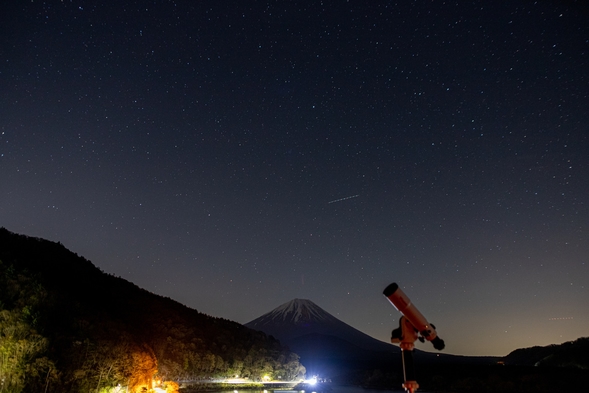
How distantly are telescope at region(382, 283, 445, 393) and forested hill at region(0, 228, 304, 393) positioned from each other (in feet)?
141

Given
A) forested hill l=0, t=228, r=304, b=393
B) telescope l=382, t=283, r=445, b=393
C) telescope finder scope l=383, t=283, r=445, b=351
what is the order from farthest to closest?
forested hill l=0, t=228, r=304, b=393
telescope l=382, t=283, r=445, b=393
telescope finder scope l=383, t=283, r=445, b=351

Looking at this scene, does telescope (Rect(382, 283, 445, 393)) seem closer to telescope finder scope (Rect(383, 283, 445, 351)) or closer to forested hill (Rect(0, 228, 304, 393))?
telescope finder scope (Rect(383, 283, 445, 351))

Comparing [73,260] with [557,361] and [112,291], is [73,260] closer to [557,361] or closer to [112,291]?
[112,291]

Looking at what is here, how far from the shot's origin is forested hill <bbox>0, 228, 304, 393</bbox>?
135 feet

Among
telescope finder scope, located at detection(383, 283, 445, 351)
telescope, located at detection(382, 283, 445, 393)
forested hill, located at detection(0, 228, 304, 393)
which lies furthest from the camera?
forested hill, located at detection(0, 228, 304, 393)

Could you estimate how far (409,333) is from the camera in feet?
14.8

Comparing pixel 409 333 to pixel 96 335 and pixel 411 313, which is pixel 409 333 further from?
pixel 96 335

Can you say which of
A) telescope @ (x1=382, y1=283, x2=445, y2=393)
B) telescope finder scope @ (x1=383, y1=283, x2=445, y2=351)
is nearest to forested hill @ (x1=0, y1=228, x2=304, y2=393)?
telescope @ (x1=382, y1=283, x2=445, y2=393)

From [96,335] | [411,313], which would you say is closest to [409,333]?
[411,313]

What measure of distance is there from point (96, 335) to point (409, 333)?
2266 inches

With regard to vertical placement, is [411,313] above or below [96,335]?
below

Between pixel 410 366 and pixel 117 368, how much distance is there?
179 feet

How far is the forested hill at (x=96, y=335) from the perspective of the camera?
41.2 m

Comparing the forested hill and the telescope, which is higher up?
the forested hill
